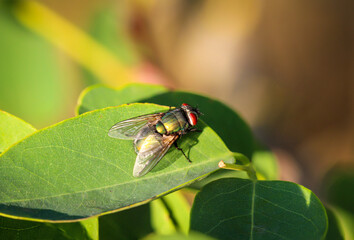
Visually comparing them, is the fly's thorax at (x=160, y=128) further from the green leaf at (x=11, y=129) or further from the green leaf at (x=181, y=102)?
the green leaf at (x=11, y=129)

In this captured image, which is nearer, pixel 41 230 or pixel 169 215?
pixel 41 230

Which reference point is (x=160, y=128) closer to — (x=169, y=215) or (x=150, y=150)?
(x=150, y=150)

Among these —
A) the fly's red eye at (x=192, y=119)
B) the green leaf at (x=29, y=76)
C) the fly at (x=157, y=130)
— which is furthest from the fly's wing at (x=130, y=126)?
the green leaf at (x=29, y=76)

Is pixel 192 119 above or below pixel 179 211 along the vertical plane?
above

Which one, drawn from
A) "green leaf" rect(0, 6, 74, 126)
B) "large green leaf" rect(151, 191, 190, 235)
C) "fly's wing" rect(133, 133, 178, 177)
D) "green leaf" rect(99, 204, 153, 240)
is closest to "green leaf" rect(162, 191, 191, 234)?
"large green leaf" rect(151, 191, 190, 235)

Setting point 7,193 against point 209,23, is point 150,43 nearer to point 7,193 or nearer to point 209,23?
point 209,23

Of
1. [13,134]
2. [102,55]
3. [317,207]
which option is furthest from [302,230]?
[102,55]

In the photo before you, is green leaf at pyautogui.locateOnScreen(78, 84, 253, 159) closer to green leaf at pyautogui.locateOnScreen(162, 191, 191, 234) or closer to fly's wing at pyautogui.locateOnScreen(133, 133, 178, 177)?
fly's wing at pyautogui.locateOnScreen(133, 133, 178, 177)

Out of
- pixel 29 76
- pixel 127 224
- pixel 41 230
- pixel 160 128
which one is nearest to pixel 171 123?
pixel 160 128
